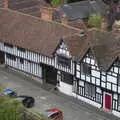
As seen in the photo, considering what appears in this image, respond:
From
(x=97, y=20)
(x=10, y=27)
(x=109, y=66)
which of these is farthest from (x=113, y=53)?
(x=97, y=20)

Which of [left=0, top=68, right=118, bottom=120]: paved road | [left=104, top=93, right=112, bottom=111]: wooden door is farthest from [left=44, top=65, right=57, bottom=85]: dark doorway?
[left=104, top=93, right=112, bottom=111]: wooden door

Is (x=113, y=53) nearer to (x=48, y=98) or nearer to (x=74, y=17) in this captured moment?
(x=48, y=98)

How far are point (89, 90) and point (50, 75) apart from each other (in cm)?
575

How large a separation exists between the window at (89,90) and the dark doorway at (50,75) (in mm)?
4585

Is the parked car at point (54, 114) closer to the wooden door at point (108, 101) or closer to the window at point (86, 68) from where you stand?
the wooden door at point (108, 101)

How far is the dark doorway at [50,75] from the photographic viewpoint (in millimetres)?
49466

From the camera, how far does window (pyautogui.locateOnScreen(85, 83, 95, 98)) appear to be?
45.2 meters

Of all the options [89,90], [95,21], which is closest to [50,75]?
[89,90]

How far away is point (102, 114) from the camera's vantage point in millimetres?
44031

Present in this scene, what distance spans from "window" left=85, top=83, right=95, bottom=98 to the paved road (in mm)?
921

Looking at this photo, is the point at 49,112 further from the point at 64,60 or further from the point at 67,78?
the point at 64,60

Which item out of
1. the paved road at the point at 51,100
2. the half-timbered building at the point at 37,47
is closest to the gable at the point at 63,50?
the half-timbered building at the point at 37,47

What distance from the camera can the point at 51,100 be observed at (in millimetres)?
46875

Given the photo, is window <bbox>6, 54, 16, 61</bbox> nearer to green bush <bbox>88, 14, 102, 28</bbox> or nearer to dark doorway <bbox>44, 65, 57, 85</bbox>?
dark doorway <bbox>44, 65, 57, 85</bbox>
